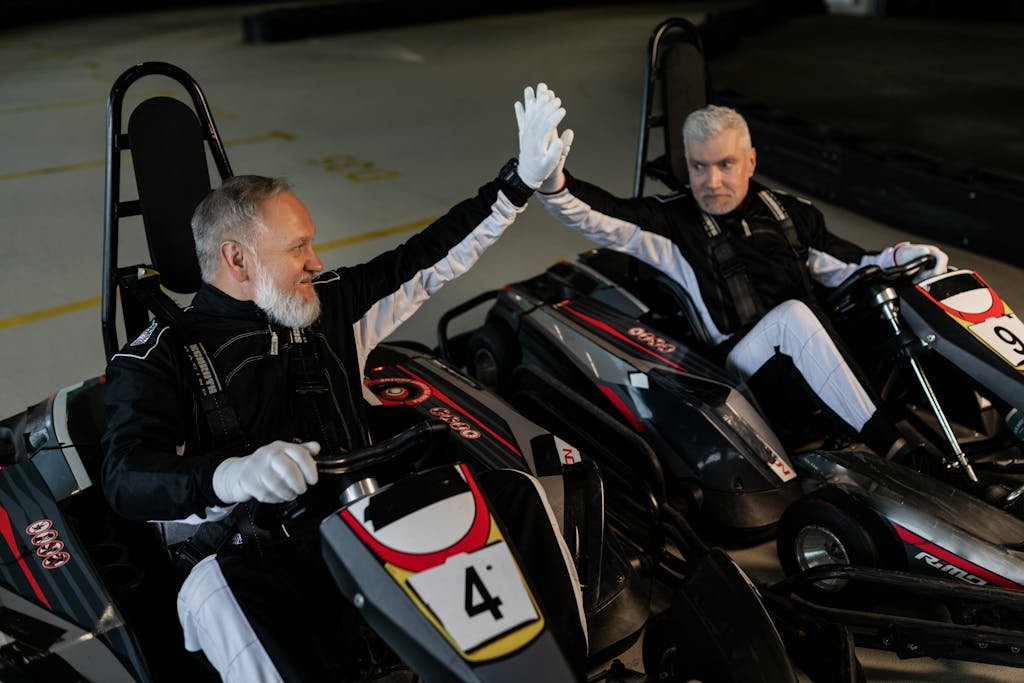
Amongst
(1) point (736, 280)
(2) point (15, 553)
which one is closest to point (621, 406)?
(1) point (736, 280)

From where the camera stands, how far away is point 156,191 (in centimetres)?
211

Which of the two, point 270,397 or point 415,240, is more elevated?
point 415,240

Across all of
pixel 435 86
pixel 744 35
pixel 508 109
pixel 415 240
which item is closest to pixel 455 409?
pixel 415 240

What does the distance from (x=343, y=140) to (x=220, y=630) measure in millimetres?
4882

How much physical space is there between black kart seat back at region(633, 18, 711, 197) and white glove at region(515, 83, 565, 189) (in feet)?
Answer: 2.45

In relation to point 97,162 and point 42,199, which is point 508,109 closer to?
point 97,162

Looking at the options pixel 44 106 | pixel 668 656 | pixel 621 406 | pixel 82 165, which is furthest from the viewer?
pixel 44 106

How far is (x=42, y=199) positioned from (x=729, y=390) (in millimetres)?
3918

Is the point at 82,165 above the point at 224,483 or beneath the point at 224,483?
beneath

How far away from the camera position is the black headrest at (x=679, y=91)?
269 centimetres

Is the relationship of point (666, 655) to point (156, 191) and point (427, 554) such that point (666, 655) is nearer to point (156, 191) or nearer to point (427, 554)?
point (427, 554)

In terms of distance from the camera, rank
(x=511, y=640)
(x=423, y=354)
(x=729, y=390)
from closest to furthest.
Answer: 1. (x=511, y=640)
2. (x=729, y=390)
3. (x=423, y=354)

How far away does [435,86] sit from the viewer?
24.7 ft

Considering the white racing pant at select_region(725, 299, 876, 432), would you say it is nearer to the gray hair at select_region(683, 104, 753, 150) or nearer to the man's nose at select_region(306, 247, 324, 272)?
the gray hair at select_region(683, 104, 753, 150)
